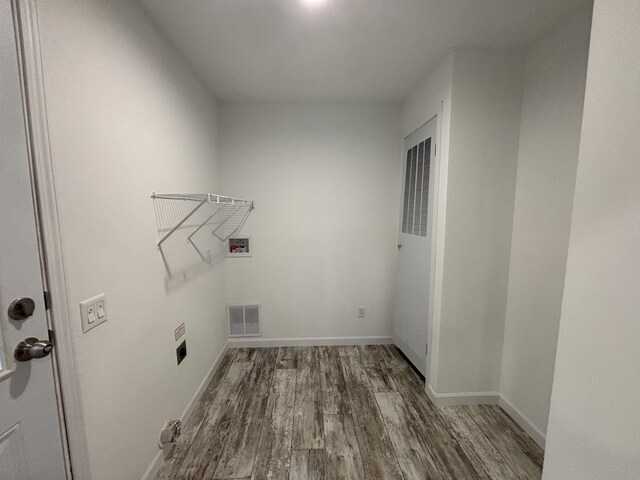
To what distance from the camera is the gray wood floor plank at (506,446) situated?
1390 millimetres

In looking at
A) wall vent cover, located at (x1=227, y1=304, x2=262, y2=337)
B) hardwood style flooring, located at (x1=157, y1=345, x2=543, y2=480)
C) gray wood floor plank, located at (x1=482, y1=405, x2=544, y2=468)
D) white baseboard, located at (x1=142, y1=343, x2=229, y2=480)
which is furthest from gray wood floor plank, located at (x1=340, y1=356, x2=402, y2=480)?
white baseboard, located at (x1=142, y1=343, x2=229, y2=480)

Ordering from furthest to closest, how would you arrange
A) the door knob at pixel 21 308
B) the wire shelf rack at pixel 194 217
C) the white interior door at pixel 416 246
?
the white interior door at pixel 416 246, the wire shelf rack at pixel 194 217, the door knob at pixel 21 308

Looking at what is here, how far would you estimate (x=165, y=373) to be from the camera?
A: 1477 millimetres

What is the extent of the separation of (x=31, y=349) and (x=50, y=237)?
355mm

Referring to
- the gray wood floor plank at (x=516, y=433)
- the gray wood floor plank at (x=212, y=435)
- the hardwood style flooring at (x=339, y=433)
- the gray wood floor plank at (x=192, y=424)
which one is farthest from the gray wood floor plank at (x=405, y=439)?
the gray wood floor plank at (x=192, y=424)

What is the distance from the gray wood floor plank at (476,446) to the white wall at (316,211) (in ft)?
3.37

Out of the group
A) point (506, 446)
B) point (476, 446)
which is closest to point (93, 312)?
point (476, 446)

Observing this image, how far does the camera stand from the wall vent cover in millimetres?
2639

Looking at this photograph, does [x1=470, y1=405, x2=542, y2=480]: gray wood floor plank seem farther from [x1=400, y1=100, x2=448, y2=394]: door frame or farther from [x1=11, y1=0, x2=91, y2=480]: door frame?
[x1=11, y1=0, x2=91, y2=480]: door frame

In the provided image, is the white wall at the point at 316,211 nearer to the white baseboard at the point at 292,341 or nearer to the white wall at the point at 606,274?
the white baseboard at the point at 292,341

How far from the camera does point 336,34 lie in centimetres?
152

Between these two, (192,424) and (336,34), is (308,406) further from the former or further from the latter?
(336,34)

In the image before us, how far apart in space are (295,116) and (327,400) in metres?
2.57

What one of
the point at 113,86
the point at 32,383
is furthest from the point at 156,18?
the point at 32,383
